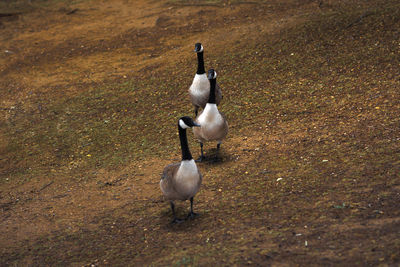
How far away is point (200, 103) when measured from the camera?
890cm

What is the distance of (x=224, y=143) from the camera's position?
8.60m

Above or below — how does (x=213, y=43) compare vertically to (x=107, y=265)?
above

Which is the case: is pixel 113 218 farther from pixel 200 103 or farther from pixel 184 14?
pixel 184 14

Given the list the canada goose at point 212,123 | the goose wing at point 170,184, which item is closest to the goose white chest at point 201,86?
the canada goose at point 212,123

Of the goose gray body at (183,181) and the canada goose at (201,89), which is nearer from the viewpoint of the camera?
the goose gray body at (183,181)

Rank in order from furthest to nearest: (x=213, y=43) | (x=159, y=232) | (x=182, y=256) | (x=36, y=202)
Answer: (x=213, y=43) < (x=36, y=202) < (x=159, y=232) < (x=182, y=256)

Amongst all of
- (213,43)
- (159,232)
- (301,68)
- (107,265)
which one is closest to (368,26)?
(301,68)

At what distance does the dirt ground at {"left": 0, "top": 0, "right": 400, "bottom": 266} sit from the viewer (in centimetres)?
558

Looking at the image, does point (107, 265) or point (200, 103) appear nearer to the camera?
point (107, 265)

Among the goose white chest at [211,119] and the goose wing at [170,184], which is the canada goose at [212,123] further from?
the goose wing at [170,184]

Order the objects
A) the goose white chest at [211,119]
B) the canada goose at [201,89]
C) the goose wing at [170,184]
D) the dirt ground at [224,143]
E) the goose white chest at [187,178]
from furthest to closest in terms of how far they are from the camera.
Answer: the canada goose at [201,89] < the goose white chest at [211,119] < the goose wing at [170,184] < the goose white chest at [187,178] < the dirt ground at [224,143]

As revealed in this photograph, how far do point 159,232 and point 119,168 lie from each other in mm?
2494

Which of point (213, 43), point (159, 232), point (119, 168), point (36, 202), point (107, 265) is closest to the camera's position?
point (107, 265)

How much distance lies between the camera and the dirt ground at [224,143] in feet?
18.3
